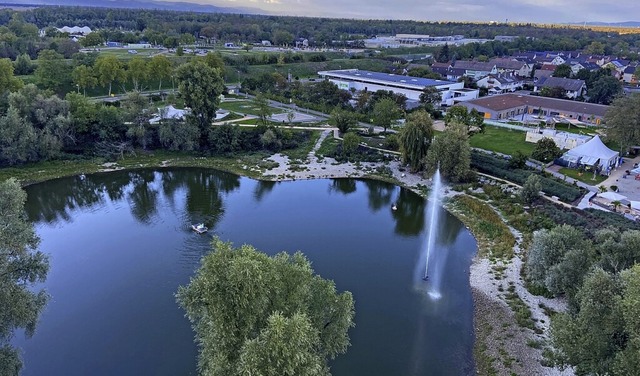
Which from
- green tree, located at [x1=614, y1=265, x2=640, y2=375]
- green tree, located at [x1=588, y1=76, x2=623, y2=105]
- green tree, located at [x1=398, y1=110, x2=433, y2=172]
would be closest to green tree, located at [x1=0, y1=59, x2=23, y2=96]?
green tree, located at [x1=398, y1=110, x2=433, y2=172]

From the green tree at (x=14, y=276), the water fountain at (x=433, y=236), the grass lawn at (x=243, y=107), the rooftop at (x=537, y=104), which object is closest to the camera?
the green tree at (x=14, y=276)

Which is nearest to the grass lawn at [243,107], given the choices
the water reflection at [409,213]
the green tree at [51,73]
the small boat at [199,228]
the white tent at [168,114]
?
the white tent at [168,114]

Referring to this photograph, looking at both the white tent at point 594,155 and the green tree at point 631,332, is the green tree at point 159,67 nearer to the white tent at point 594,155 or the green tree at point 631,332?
the white tent at point 594,155

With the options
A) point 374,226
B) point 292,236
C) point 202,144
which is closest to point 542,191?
point 374,226

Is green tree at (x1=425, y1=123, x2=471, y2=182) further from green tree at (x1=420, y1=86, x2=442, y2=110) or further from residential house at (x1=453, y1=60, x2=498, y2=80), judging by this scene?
residential house at (x1=453, y1=60, x2=498, y2=80)

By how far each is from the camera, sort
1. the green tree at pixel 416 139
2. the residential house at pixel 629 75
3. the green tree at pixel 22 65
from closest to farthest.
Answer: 1. the green tree at pixel 416 139
2. the green tree at pixel 22 65
3. the residential house at pixel 629 75

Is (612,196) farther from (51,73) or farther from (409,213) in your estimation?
(51,73)
